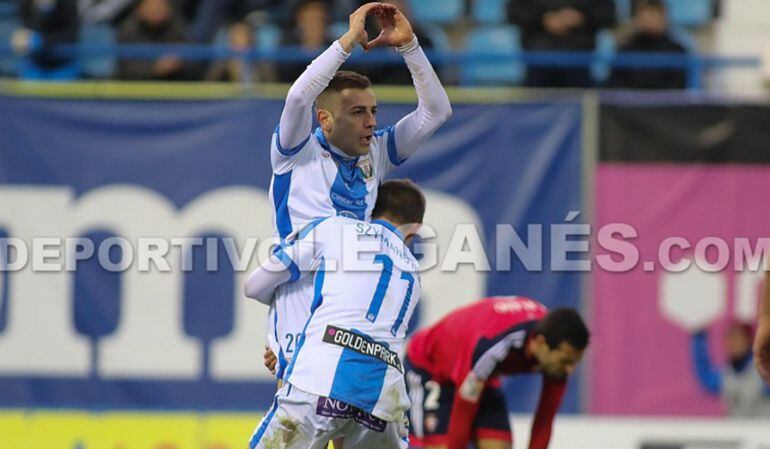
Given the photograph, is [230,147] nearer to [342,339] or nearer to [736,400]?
[736,400]

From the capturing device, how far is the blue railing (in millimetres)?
11078

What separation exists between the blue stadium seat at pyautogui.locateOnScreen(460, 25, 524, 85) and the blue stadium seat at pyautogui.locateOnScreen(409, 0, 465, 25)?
0.76 ft

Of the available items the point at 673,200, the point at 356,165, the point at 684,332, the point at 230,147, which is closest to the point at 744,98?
the point at 673,200

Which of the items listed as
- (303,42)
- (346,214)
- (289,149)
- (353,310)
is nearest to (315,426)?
(353,310)

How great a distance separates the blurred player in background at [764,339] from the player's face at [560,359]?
9.46 ft

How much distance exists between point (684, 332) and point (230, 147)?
3.83 metres

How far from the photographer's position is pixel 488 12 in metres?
12.5

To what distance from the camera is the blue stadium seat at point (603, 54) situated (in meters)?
11.2

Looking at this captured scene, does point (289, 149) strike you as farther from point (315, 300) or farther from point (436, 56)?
point (436, 56)

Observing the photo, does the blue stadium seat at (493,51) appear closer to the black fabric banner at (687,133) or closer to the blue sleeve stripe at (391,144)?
the black fabric banner at (687,133)

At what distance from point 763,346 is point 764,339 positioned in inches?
1.8

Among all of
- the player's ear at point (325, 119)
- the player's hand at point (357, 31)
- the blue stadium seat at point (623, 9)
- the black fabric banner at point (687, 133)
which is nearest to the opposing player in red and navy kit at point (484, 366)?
the player's ear at point (325, 119)

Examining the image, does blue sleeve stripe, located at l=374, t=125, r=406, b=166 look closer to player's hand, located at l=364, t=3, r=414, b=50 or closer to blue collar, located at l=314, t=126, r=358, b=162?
blue collar, located at l=314, t=126, r=358, b=162

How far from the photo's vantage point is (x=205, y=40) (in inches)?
469
